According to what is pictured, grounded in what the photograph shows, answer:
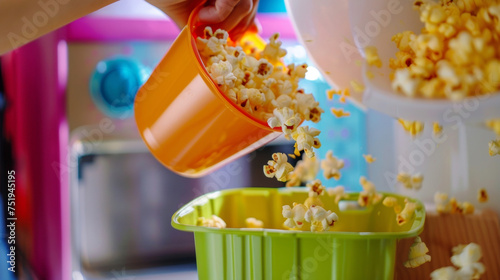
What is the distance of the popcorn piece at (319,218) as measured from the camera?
0.59 metres

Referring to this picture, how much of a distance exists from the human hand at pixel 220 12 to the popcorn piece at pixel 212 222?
0.86 feet

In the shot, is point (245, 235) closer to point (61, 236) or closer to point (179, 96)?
point (179, 96)

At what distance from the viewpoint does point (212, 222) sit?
0.69 meters

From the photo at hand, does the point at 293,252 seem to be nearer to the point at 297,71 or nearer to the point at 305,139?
the point at 305,139

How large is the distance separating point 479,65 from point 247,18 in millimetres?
378

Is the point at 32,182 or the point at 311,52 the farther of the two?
the point at 32,182

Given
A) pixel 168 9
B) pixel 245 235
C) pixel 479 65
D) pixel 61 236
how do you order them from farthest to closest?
pixel 61 236 < pixel 168 9 < pixel 245 235 < pixel 479 65

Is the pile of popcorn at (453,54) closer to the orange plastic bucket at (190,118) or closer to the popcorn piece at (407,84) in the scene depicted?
the popcorn piece at (407,84)

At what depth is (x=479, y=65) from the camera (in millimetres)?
433

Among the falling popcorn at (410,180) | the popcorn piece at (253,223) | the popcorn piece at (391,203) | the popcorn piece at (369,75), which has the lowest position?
the popcorn piece at (253,223)

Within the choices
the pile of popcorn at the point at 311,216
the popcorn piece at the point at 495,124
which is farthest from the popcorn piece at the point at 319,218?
the popcorn piece at the point at 495,124

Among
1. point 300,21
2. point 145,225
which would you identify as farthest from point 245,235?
point 145,225

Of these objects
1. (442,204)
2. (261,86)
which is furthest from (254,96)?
(442,204)

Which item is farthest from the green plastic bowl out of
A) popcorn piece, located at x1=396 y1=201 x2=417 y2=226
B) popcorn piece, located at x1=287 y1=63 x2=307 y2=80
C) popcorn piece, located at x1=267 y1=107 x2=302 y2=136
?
popcorn piece, located at x1=287 y1=63 x2=307 y2=80
